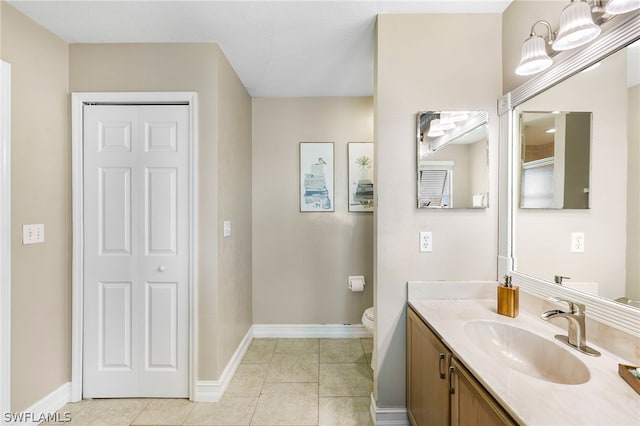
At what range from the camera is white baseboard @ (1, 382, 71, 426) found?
5.22 feet

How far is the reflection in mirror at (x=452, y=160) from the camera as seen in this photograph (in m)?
1.67

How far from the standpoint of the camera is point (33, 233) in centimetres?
168

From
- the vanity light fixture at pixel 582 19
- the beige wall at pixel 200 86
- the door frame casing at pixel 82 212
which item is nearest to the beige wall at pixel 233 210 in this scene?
the beige wall at pixel 200 86

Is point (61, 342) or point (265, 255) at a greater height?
point (265, 255)

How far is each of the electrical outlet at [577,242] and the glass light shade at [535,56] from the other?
779mm

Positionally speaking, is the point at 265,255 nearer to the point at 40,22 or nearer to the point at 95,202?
the point at 95,202

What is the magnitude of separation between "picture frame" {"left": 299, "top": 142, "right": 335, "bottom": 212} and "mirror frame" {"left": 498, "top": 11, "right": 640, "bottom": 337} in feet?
5.16

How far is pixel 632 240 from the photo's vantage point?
98cm

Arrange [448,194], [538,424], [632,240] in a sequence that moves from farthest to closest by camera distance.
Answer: [448,194]
[632,240]
[538,424]

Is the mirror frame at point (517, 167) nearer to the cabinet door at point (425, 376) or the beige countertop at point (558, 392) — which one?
the beige countertop at point (558, 392)

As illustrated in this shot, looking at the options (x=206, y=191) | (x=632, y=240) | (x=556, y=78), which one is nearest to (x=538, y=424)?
(x=632, y=240)

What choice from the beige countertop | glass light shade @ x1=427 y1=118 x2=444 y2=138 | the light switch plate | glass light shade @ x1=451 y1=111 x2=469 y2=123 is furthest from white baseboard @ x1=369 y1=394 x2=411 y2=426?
the light switch plate

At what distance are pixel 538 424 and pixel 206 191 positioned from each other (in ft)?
6.40

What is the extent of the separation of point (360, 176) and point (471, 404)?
220cm
